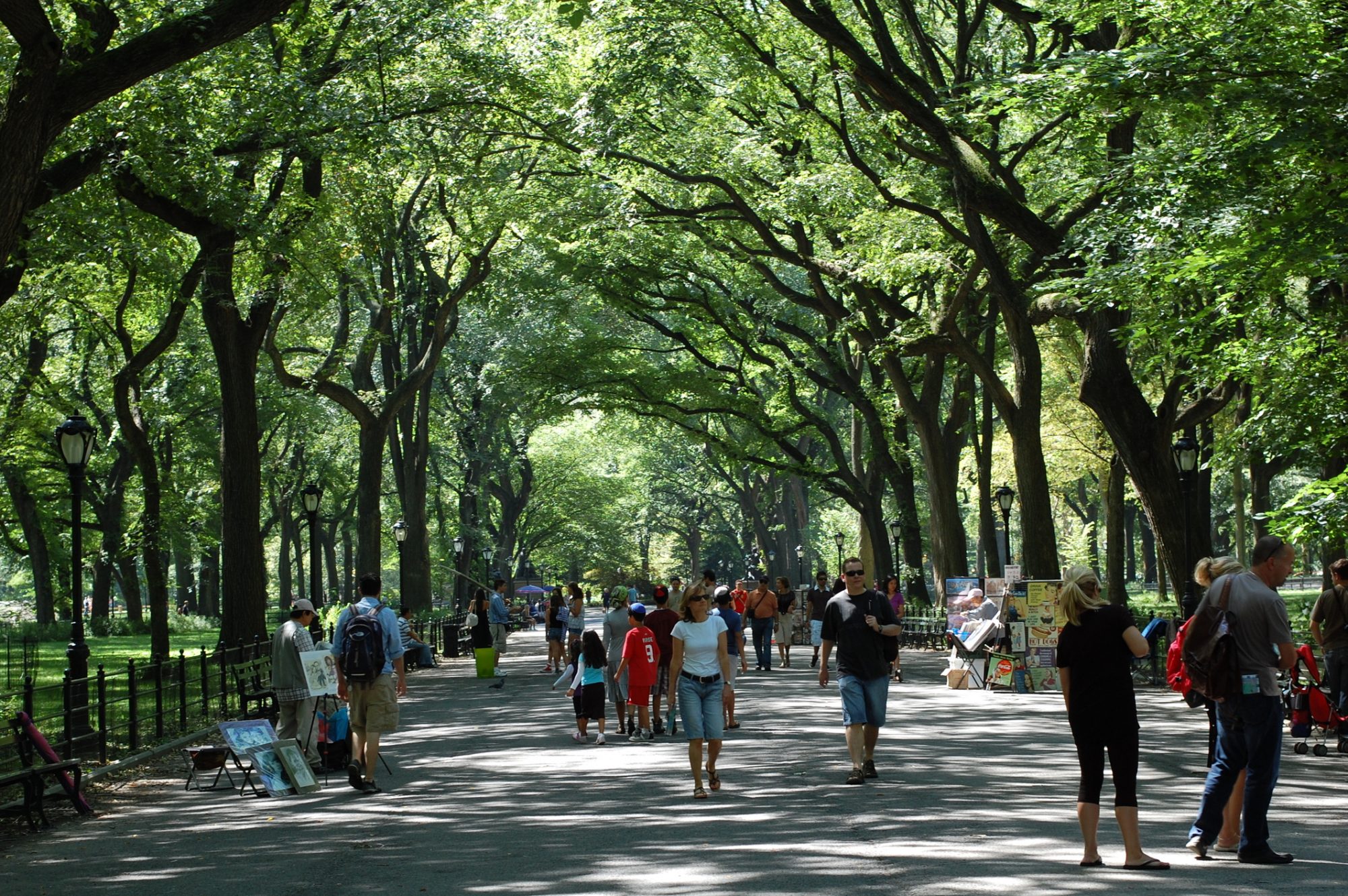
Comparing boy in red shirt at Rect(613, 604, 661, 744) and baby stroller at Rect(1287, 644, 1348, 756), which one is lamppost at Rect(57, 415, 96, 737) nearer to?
boy in red shirt at Rect(613, 604, 661, 744)

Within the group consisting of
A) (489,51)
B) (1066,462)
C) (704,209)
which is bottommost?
(1066,462)

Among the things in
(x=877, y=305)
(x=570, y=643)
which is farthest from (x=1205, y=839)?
(x=877, y=305)

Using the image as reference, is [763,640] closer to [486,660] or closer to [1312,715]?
[486,660]

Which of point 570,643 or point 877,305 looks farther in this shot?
point 877,305

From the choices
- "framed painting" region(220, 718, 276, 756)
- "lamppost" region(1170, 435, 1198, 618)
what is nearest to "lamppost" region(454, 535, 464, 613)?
"lamppost" region(1170, 435, 1198, 618)

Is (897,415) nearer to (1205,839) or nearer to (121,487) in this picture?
(121,487)

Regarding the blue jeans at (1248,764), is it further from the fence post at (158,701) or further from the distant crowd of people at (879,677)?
the fence post at (158,701)

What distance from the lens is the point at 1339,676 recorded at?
1314cm

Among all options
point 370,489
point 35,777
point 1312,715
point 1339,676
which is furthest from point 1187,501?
point 370,489

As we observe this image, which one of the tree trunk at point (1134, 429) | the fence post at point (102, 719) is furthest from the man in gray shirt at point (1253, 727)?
the tree trunk at point (1134, 429)

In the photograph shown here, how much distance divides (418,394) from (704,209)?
1619cm

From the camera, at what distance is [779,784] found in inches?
471

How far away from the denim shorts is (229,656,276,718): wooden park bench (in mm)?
5006

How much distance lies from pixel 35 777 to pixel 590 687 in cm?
597
